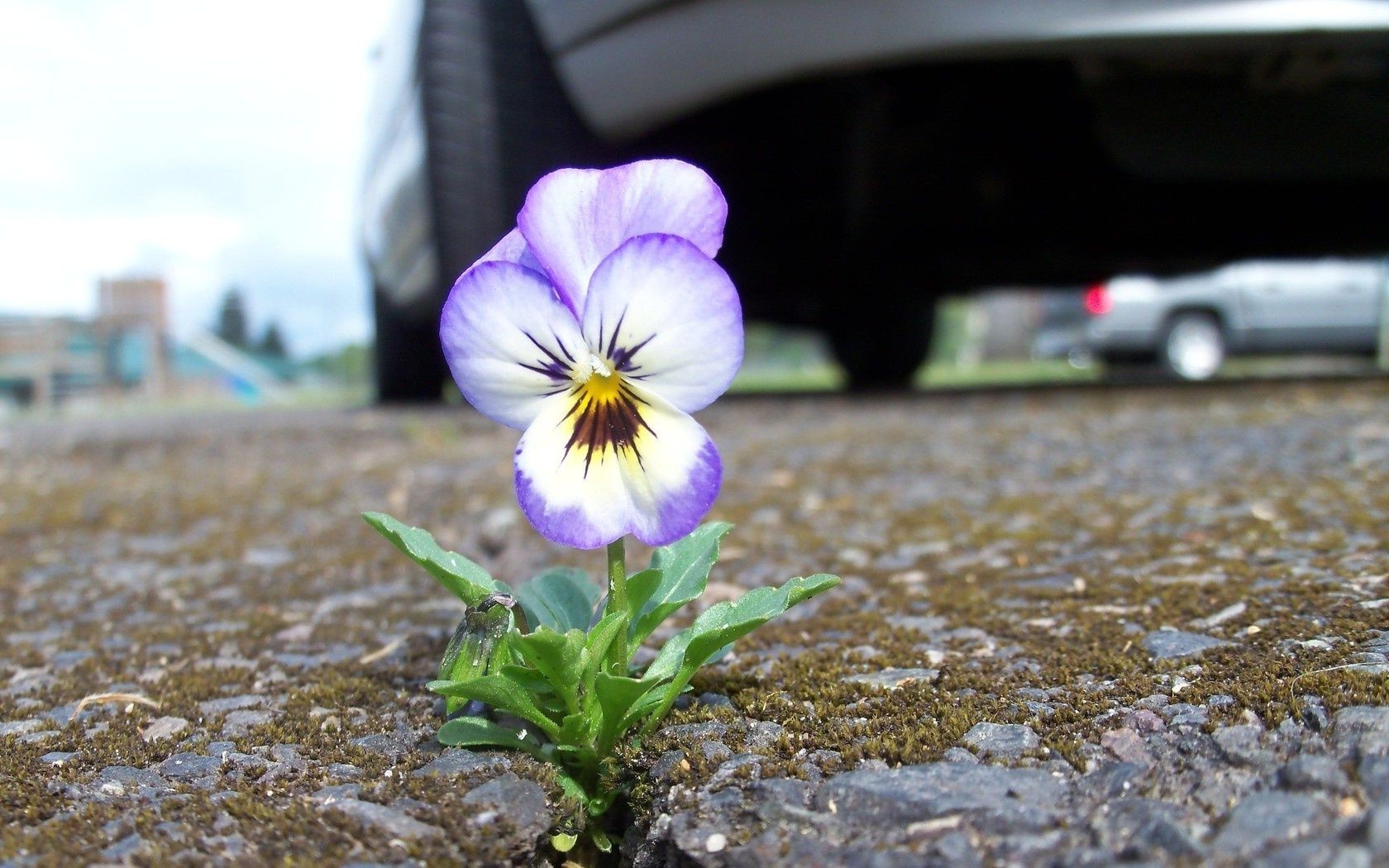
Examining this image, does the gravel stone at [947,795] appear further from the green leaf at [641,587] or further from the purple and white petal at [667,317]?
the purple and white petal at [667,317]

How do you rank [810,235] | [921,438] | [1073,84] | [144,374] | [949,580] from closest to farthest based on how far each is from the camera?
[949,580] < [921,438] < [1073,84] < [810,235] < [144,374]

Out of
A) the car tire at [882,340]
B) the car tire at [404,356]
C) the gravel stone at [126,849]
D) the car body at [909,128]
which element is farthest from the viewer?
the car tire at [882,340]

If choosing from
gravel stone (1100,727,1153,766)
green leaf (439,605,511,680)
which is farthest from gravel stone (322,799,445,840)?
gravel stone (1100,727,1153,766)

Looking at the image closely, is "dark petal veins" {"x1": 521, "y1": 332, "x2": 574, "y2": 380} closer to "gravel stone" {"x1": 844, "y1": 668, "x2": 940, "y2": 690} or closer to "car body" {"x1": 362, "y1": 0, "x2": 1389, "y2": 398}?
"gravel stone" {"x1": 844, "y1": 668, "x2": 940, "y2": 690}

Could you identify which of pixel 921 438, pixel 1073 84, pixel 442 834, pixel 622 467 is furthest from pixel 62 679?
pixel 1073 84

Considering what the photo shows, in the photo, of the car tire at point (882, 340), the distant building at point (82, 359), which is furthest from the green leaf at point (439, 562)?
the distant building at point (82, 359)

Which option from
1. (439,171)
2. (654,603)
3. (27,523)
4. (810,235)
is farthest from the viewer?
(810,235)

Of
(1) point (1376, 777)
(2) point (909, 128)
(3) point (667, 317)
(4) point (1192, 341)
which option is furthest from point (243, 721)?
(4) point (1192, 341)

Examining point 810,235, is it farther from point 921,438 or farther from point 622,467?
point 622,467
